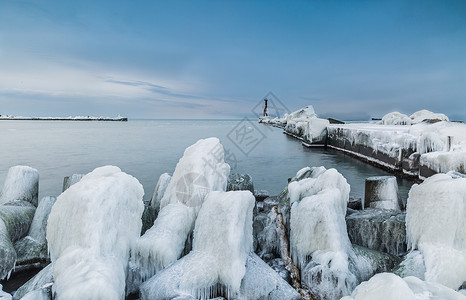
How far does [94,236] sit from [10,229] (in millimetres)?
2582

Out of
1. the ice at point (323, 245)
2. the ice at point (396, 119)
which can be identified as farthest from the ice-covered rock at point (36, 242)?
the ice at point (396, 119)

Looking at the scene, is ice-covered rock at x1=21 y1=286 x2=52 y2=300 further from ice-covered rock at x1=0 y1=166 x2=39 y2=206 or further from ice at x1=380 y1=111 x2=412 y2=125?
ice at x1=380 y1=111 x2=412 y2=125

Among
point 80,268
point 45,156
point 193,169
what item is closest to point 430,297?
point 80,268

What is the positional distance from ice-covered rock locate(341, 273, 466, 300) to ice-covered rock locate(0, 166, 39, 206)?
6.99m

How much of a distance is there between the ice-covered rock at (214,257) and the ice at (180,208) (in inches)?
11.4

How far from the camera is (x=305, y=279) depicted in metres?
3.94

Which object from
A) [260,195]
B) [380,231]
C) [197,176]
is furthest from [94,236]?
[260,195]

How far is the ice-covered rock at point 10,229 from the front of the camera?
4.34 metres

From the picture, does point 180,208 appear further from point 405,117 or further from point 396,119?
point 405,117

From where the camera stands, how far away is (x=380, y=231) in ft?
15.9

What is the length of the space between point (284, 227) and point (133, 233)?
255 centimetres

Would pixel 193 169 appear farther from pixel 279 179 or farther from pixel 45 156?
pixel 45 156

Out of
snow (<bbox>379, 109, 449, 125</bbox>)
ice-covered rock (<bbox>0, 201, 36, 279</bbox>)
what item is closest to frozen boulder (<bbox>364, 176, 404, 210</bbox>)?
ice-covered rock (<bbox>0, 201, 36, 279</bbox>)

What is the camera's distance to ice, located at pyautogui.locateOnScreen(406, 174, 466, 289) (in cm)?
362
